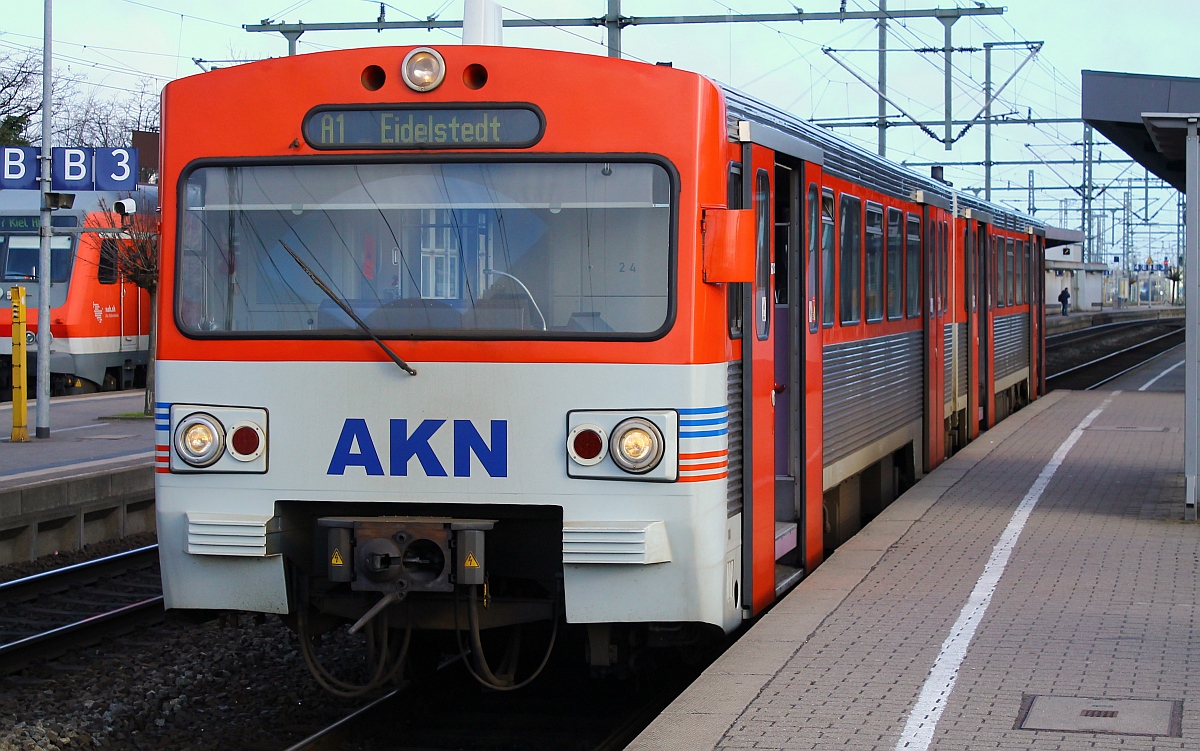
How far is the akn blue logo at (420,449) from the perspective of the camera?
585 cm

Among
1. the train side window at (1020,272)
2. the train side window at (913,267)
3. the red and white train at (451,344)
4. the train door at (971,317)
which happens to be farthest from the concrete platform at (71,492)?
the train side window at (1020,272)

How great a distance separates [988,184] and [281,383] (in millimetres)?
32024

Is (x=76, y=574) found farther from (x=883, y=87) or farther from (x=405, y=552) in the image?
(x=883, y=87)

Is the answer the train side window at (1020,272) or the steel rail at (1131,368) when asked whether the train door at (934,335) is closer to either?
→ the train side window at (1020,272)

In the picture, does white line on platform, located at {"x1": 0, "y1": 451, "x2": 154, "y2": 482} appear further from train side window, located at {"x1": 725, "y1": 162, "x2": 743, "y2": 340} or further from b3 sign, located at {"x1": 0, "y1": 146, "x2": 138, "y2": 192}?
train side window, located at {"x1": 725, "y1": 162, "x2": 743, "y2": 340}

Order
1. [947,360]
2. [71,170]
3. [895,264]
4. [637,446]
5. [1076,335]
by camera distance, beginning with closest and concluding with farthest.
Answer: [637,446], [895,264], [947,360], [71,170], [1076,335]

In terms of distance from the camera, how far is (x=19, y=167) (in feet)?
55.9

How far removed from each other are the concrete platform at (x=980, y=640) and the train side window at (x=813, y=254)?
1.48 metres

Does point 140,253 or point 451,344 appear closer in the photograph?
point 451,344

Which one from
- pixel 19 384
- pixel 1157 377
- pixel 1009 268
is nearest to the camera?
pixel 19 384

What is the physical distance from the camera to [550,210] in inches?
230

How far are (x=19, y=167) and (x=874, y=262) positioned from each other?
443 inches

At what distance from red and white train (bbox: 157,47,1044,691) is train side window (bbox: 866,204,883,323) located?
381 centimetres

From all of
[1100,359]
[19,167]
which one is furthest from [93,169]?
[1100,359]
